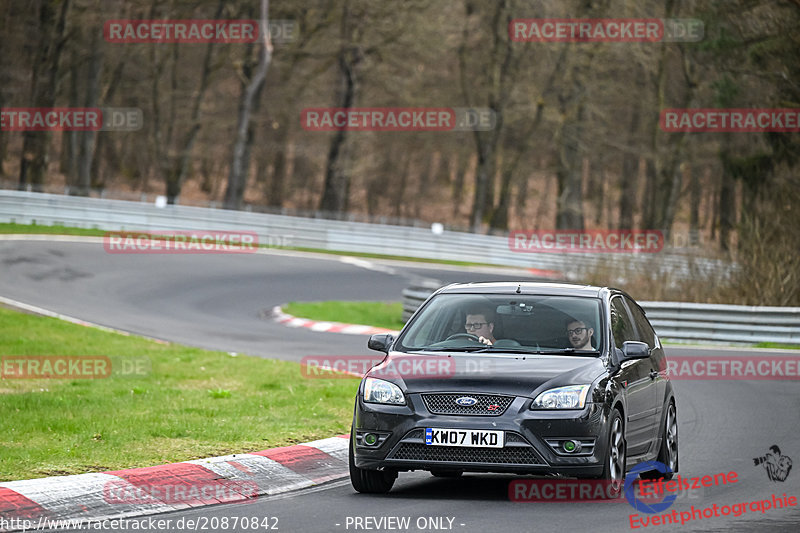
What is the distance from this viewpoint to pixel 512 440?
27.3 ft

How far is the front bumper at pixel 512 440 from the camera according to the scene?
8.34 meters

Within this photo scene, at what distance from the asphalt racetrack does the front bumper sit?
29 centimetres

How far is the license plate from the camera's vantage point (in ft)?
27.3

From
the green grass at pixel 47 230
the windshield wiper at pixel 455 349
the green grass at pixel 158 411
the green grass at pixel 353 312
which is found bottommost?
the green grass at pixel 353 312

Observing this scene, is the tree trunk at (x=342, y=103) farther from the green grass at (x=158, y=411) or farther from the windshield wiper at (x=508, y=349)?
the windshield wiper at (x=508, y=349)

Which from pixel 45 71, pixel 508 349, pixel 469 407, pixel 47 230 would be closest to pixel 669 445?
pixel 508 349

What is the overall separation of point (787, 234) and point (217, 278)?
13.6 meters

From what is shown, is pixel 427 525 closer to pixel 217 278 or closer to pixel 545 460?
pixel 545 460

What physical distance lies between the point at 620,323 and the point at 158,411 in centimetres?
477

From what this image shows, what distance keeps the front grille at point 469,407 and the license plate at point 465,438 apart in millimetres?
130

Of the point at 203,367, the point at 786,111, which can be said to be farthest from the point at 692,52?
the point at 203,367

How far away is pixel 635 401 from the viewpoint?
9438mm

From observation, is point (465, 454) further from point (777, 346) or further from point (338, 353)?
point (777, 346)

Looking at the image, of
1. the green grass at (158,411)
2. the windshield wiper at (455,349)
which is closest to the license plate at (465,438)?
the windshield wiper at (455,349)
